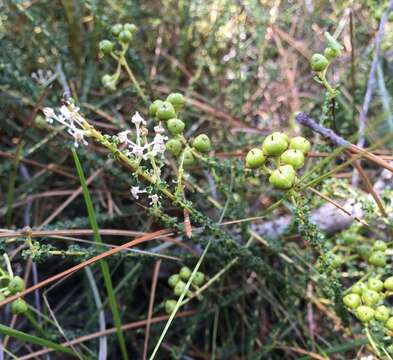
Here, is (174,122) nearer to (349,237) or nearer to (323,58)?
(323,58)

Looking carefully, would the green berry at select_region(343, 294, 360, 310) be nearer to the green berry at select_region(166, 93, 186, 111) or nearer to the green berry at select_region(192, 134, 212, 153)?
the green berry at select_region(192, 134, 212, 153)

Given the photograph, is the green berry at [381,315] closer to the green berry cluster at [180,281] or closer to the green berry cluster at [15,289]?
the green berry cluster at [180,281]

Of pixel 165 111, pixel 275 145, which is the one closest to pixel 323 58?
pixel 275 145

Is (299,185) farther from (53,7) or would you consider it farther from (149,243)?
(53,7)

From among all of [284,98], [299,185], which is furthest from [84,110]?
[299,185]

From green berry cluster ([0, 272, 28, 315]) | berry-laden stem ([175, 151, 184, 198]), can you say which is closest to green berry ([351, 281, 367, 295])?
berry-laden stem ([175, 151, 184, 198])

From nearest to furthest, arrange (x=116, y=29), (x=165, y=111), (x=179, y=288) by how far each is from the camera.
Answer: (x=165, y=111) → (x=179, y=288) → (x=116, y=29)

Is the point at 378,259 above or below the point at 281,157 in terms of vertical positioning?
below
